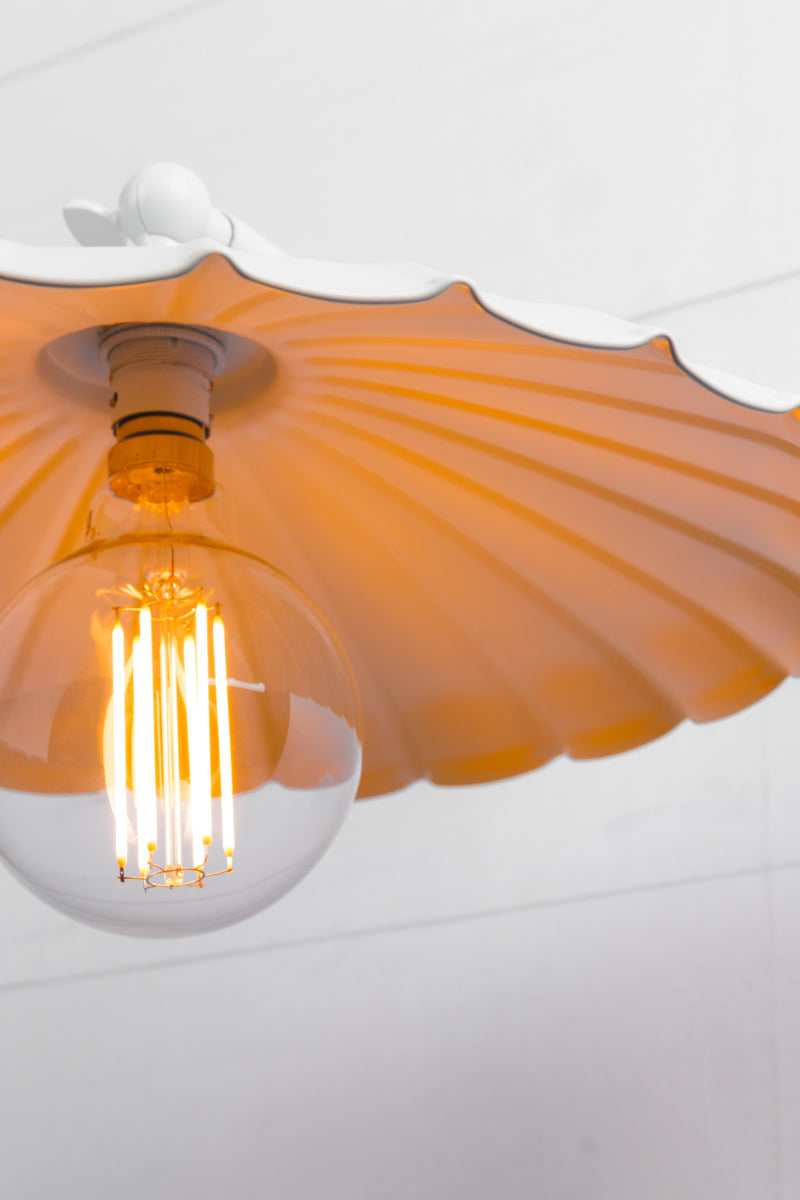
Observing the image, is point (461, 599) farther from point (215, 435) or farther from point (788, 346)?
point (788, 346)

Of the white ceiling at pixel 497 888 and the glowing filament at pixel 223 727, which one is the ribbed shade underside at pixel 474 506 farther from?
the white ceiling at pixel 497 888

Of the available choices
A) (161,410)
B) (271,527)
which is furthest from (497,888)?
(161,410)

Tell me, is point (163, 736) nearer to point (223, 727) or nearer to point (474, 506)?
point (223, 727)

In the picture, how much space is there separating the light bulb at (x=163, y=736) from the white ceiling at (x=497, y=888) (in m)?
0.47

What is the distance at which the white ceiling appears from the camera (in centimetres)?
94

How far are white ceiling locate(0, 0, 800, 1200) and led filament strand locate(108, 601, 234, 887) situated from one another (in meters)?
0.50

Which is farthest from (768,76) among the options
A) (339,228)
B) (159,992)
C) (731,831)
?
(159,992)

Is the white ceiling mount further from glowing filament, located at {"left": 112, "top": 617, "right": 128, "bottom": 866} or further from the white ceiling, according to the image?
the white ceiling

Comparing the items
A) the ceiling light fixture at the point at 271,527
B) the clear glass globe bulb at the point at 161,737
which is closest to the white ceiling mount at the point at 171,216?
the ceiling light fixture at the point at 271,527

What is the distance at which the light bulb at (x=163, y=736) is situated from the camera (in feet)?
1.70

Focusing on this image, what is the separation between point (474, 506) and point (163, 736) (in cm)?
16

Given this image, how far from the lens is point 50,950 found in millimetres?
1162

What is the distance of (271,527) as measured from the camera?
64 centimetres

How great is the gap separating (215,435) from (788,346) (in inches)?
22.8
